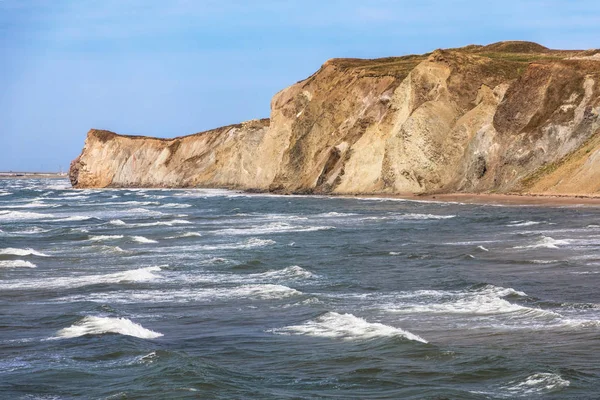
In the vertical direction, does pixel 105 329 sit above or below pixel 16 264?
above

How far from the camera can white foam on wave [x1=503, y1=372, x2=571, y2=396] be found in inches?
620

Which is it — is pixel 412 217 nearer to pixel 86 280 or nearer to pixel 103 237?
pixel 103 237

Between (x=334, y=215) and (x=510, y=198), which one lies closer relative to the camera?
(x=334, y=215)

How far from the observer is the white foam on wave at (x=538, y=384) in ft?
51.7

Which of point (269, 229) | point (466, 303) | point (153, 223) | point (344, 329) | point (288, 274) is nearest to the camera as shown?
point (344, 329)

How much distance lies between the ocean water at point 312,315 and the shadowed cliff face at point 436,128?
2392 centimetres

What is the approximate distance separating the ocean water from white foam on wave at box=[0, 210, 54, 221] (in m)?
29.2

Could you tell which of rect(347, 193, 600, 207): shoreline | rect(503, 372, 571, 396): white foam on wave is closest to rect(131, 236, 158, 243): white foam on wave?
rect(347, 193, 600, 207): shoreline

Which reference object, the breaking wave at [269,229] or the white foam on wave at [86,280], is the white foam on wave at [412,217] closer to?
the breaking wave at [269,229]

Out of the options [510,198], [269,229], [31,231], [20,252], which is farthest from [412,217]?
[20,252]

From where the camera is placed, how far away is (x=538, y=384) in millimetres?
16109

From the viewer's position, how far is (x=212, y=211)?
7788 cm

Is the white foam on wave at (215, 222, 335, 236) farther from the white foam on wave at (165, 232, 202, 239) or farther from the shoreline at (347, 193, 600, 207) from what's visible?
the shoreline at (347, 193, 600, 207)

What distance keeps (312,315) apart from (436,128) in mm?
61418
